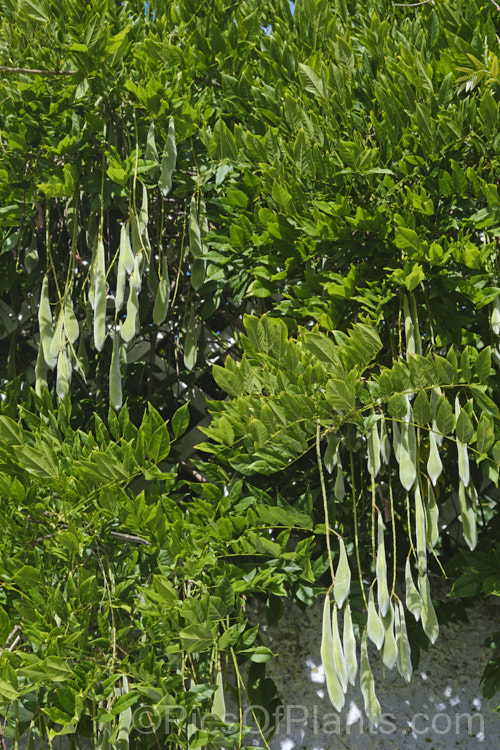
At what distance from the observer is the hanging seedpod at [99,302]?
1499mm

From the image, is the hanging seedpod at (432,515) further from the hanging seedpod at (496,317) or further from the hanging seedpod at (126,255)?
the hanging seedpod at (126,255)

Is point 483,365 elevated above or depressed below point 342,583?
above

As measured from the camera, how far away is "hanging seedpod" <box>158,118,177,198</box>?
156cm

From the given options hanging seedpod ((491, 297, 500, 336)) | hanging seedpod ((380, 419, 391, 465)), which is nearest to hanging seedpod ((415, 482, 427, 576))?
hanging seedpod ((380, 419, 391, 465))

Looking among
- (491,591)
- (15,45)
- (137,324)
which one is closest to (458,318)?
(491,591)

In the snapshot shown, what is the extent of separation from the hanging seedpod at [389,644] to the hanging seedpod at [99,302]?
78cm

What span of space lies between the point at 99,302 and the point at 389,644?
90 centimetres

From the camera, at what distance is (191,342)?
1681 millimetres

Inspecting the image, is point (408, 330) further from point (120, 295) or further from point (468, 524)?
point (120, 295)

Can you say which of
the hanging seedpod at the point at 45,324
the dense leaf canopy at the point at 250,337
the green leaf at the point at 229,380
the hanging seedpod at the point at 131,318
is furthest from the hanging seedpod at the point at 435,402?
the hanging seedpod at the point at 45,324

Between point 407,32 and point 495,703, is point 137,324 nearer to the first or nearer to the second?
point 407,32

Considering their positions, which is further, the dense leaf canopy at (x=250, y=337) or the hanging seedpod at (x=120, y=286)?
the hanging seedpod at (x=120, y=286)

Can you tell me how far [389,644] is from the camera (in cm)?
123

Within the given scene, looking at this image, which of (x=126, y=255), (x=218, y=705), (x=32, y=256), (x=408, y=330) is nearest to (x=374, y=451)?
(x=408, y=330)
